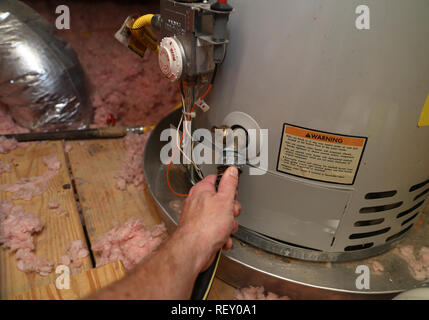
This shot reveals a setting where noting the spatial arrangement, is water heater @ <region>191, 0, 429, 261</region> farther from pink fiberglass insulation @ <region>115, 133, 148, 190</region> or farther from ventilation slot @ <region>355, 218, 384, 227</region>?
pink fiberglass insulation @ <region>115, 133, 148, 190</region>

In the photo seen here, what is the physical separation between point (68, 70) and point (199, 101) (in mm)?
697

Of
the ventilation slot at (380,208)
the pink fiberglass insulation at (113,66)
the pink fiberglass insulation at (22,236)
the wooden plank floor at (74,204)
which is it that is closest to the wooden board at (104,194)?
the wooden plank floor at (74,204)

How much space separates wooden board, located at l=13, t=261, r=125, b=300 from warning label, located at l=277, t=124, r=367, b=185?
1.37ft

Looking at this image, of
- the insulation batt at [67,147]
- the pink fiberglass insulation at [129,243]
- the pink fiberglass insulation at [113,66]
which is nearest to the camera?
the pink fiberglass insulation at [129,243]

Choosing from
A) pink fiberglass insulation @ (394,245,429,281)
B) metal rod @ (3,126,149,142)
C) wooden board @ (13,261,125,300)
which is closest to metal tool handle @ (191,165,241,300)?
wooden board @ (13,261,125,300)

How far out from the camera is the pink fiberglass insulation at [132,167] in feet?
3.30

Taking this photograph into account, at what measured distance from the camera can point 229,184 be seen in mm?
597

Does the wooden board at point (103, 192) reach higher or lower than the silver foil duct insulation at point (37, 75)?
lower

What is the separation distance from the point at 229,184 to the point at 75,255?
44 cm

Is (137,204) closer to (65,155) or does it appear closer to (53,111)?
(65,155)

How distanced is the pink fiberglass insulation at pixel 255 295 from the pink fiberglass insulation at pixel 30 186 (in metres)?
0.62

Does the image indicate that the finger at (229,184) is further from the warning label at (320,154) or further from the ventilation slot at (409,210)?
the ventilation slot at (409,210)
